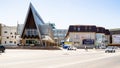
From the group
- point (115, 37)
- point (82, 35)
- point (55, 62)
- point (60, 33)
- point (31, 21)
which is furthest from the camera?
point (60, 33)

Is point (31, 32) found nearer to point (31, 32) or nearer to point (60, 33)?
point (31, 32)

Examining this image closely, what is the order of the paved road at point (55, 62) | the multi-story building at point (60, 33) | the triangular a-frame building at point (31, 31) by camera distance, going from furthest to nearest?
the multi-story building at point (60, 33)
the triangular a-frame building at point (31, 31)
the paved road at point (55, 62)

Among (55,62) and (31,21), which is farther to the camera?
(31,21)

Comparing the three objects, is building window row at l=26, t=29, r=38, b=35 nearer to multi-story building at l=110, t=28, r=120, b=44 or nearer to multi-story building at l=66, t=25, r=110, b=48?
multi-story building at l=66, t=25, r=110, b=48

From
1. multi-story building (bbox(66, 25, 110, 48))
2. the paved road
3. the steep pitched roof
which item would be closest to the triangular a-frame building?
the steep pitched roof

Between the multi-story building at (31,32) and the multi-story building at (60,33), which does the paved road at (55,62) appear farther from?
the multi-story building at (60,33)

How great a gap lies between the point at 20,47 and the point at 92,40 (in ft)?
181

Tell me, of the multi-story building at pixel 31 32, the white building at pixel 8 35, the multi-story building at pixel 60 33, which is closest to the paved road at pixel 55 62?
the multi-story building at pixel 31 32

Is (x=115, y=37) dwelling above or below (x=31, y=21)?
below

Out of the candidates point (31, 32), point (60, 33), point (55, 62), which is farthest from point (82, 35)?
point (55, 62)

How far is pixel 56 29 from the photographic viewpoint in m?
163

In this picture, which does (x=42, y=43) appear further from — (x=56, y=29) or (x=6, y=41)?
(x=56, y=29)

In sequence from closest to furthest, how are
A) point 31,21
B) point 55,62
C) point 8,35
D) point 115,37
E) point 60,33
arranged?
point 55,62 → point 31,21 → point 8,35 → point 115,37 → point 60,33

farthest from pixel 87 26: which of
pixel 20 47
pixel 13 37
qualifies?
pixel 20 47
